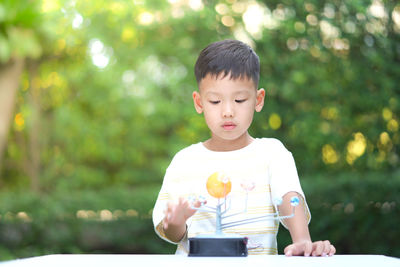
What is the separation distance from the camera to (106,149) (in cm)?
1241

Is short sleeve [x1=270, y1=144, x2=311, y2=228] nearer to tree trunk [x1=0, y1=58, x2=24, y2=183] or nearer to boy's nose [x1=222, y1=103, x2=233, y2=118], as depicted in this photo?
boy's nose [x1=222, y1=103, x2=233, y2=118]

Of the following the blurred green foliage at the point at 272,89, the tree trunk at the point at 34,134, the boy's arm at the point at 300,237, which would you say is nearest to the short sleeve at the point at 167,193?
the boy's arm at the point at 300,237

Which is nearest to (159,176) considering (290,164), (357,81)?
(357,81)

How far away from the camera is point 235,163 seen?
7.14 feet

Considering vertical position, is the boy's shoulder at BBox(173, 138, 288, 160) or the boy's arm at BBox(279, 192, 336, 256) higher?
the boy's shoulder at BBox(173, 138, 288, 160)

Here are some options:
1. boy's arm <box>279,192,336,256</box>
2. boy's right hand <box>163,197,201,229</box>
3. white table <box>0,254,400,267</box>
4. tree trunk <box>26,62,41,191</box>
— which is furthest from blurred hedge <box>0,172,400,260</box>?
white table <box>0,254,400,267</box>

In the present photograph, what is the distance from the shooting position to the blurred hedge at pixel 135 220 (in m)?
6.68

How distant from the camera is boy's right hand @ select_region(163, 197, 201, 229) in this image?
178cm

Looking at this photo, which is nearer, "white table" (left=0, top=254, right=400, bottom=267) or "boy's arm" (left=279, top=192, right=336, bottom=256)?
"white table" (left=0, top=254, right=400, bottom=267)

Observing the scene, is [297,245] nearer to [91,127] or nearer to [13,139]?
[91,127]

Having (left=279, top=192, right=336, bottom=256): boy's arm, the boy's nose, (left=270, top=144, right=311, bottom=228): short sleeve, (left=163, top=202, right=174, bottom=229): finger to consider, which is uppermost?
the boy's nose

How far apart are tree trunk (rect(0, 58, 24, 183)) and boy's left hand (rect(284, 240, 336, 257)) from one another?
8324 millimetres

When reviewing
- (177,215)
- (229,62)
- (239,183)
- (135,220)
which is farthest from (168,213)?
(135,220)

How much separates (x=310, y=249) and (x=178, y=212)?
43 centimetres
